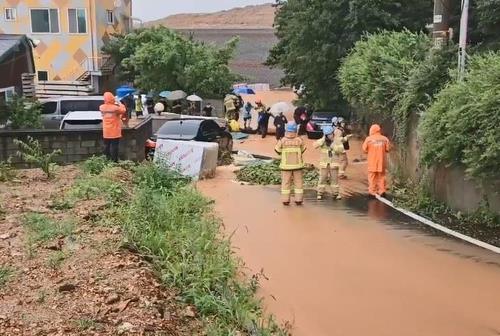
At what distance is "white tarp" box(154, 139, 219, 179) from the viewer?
583 inches

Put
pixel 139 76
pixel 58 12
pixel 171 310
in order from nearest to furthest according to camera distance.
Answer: pixel 171 310, pixel 139 76, pixel 58 12

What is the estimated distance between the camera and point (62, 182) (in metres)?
11.6

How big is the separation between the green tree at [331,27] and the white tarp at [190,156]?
11108 mm

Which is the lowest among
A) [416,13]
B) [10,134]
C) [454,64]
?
[10,134]

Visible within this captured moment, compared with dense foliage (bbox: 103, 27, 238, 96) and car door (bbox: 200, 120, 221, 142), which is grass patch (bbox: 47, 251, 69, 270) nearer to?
car door (bbox: 200, 120, 221, 142)

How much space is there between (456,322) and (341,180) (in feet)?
29.5

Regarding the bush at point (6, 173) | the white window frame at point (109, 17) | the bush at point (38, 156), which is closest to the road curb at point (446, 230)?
the bush at point (38, 156)

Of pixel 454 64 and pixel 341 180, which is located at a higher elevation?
pixel 454 64

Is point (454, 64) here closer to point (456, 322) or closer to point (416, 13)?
point (456, 322)

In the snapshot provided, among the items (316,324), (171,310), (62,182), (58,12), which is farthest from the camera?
(58,12)

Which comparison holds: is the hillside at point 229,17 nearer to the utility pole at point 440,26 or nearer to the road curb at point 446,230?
the utility pole at point 440,26

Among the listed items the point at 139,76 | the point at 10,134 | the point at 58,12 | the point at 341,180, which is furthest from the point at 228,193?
the point at 58,12

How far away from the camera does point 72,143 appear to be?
14.7 metres

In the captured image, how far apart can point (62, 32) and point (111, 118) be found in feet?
80.2
